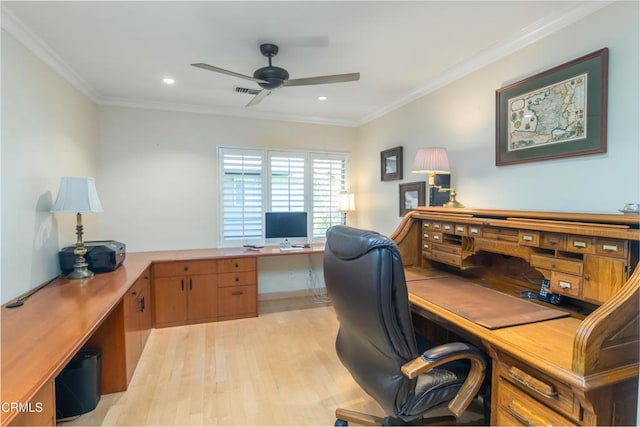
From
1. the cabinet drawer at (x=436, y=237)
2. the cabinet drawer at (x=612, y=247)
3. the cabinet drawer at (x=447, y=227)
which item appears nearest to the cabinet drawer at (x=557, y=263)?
the cabinet drawer at (x=612, y=247)

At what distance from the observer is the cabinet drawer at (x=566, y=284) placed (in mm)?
1418

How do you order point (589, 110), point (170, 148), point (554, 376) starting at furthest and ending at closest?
point (170, 148)
point (589, 110)
point (554, 376)

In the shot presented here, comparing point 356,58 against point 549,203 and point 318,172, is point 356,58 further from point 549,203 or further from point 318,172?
point 318,172

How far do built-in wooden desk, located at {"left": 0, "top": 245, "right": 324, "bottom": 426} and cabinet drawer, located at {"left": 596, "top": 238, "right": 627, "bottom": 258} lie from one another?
7.25ft

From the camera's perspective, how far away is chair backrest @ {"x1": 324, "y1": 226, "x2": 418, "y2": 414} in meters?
1.27

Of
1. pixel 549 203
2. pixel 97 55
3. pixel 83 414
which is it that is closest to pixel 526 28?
pixel 549 203

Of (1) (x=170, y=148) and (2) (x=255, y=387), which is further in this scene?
(1) (x=170, y=148)

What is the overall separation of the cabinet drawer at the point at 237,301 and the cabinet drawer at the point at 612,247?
10.2ft

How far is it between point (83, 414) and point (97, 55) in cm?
262

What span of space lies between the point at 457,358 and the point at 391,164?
2673 mm

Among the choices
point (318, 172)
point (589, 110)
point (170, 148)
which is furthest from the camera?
point (318, 172)

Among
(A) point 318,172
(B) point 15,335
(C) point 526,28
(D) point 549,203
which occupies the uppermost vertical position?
(C) point 526,28

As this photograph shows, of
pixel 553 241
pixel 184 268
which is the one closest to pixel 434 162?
pixel 553 241

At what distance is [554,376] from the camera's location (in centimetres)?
108
